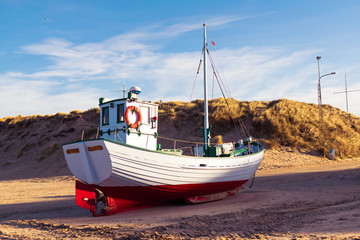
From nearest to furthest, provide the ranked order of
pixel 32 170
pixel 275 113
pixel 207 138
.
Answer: pixel 207 138 → pixel 32 170 → pixel 275 113

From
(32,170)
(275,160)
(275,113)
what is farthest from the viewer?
(275,113)

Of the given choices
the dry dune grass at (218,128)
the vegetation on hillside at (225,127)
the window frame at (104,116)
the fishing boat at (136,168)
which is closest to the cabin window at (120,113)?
the fishing boat at (136,168)

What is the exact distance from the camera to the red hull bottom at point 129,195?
34.4 ft

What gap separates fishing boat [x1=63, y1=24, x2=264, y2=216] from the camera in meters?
9.74

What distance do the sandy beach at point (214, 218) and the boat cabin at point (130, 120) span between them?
265 centimetres

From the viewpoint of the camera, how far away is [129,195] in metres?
10.7

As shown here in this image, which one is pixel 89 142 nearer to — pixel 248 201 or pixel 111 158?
pixel 111 158

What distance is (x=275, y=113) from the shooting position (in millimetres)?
34875

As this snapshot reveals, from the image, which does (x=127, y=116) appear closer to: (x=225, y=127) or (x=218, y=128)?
(x=218, y=128)

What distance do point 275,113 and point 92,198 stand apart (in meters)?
27.9

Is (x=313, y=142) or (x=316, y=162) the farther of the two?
(x=313, y=142)

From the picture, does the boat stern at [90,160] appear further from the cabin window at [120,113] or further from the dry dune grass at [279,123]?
the dry dune grass at [279,123]

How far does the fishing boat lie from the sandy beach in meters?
0.51

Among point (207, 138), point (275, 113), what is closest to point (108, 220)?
point (207, 138)
